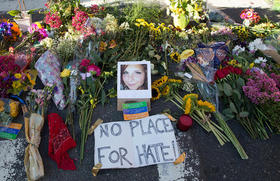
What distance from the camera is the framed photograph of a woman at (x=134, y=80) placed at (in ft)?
7.34

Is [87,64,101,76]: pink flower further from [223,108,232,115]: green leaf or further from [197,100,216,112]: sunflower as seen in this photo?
[223,108,232,115]: green leaf

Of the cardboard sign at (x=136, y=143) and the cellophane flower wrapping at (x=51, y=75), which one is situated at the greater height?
the cellophane flower wrapping at (x=51, y=75)

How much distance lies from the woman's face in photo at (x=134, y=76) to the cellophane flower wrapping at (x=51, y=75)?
94cm

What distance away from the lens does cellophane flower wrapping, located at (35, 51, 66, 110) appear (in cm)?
244

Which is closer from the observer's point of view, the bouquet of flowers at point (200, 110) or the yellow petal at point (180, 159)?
the yellow petal at point (180, 159)

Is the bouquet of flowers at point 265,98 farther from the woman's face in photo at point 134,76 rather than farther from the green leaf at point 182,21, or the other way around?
the green leaf at point 182,21

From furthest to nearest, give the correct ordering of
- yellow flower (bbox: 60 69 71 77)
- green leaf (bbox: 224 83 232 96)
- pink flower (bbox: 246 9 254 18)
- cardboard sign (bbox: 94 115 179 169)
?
pink flower (bbox: 246 9 254 18)
yellow flower (bbox: 60 69 71 77)
green leaf (bbox: 224 83 232 96)
cardboard sign (bbox: 94 115 179 169)

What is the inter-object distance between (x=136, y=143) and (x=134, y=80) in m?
0.78

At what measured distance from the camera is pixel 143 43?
321 centimetres

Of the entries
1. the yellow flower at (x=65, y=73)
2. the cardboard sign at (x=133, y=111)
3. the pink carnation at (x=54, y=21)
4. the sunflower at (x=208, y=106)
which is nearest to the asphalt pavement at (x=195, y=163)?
the cardboard sign at (x=133, y=111)

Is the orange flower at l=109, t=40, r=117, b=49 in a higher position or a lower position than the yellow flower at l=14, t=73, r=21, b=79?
higher

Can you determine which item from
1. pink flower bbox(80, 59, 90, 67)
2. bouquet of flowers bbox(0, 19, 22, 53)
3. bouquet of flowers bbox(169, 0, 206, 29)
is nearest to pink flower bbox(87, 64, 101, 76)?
pink flower bbox(80, 59, 90, 67)

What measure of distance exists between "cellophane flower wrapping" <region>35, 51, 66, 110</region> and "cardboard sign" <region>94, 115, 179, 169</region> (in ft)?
2.32

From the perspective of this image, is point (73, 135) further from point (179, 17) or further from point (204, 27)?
point (204, 27)
